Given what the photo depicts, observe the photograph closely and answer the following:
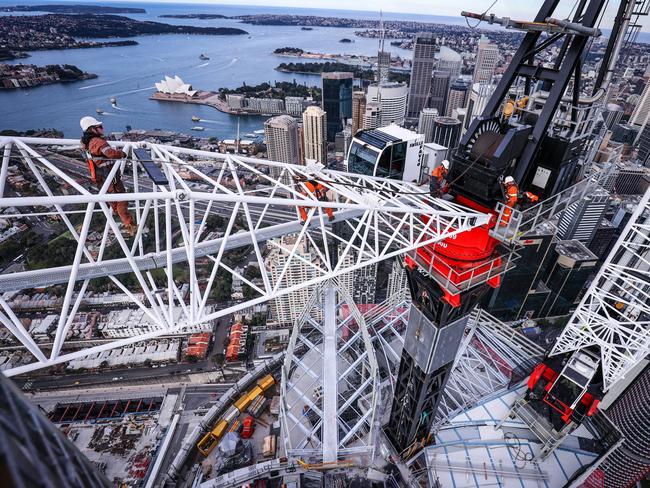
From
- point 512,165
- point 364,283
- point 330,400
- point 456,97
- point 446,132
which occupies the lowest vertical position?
point 364,283

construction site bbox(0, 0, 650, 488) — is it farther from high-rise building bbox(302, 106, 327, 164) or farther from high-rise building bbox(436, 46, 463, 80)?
high-rise building bbox(436, 46, 463, 80)

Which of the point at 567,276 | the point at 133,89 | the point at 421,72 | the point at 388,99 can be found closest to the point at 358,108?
the point at 388,99

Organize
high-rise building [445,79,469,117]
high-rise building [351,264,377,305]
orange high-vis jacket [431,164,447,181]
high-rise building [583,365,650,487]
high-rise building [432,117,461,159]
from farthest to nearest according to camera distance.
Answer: high-rise building [445,79,469,117] → high-rise building [432,117,461,159] → high-rise building [351,264,377,305] → high-rise building [583,365,650,487] → orange high-vis jacket [431,164,447,181]

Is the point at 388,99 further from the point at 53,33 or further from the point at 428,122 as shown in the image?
the point at 53,33

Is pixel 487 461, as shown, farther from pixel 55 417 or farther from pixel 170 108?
pixel 170 108

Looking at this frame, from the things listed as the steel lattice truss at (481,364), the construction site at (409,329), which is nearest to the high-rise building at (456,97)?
the construction site at (409,329)

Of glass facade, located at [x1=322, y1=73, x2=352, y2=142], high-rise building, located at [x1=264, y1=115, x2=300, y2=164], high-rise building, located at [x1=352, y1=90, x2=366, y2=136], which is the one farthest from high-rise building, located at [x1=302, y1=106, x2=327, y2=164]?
glass facade, located at [x1=322, y1=73, x2=352, y2=142]

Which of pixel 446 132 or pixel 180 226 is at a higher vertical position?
pixel 180 226
